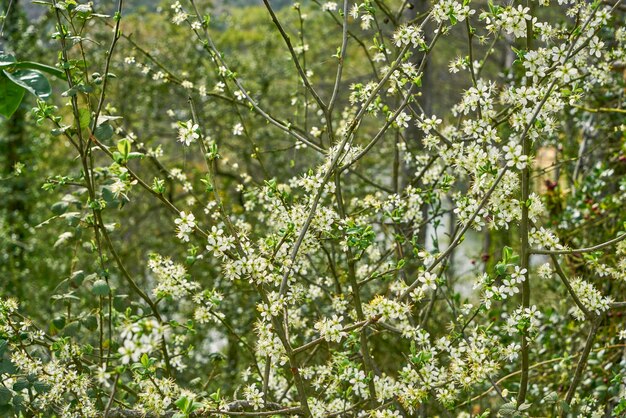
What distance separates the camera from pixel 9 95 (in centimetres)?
169

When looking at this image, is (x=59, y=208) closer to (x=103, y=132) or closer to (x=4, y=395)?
(x=103, y=132)

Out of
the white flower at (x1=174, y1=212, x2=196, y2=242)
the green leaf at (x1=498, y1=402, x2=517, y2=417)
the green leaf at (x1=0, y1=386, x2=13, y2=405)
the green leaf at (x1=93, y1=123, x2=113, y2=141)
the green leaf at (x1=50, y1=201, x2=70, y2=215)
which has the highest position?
the green leaf at (x1=50, y1=201, x2=70, y2=215)

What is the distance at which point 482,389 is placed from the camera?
160 inches

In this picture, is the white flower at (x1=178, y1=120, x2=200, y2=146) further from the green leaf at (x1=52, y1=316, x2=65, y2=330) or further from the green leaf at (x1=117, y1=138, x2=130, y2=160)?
the green leaf at (x1=52, y1=316, x2=65, y2=330)

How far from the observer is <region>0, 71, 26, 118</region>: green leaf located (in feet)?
5.51

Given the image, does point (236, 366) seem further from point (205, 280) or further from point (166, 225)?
point (166, 225)

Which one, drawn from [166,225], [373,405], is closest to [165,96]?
[166,225]

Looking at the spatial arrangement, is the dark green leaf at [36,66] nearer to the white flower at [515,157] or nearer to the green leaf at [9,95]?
the green leaf at [9,95]

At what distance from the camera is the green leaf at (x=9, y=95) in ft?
5.51

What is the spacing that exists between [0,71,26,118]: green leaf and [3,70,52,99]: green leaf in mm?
27

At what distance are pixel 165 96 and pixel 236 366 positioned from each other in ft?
11.4

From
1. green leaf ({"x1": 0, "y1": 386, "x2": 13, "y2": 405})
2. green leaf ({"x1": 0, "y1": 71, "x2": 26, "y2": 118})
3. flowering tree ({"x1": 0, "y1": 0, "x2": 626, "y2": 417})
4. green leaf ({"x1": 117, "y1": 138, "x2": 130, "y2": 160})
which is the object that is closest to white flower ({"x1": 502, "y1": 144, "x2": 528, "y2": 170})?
flowering tree ({"x1": 0, "y1": 0, "x2": 626, "y2": 417})

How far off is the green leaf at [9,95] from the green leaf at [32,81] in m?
0.03

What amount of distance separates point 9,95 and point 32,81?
7 centimetres
